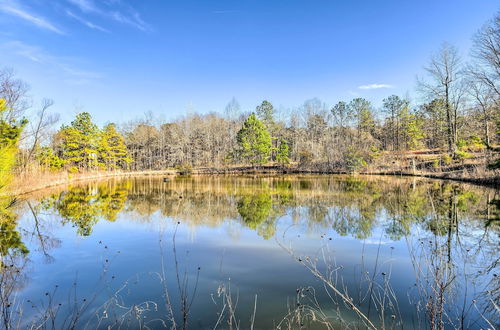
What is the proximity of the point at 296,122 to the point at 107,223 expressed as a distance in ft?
168

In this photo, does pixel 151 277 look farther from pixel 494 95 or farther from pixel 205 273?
pixel 494 95

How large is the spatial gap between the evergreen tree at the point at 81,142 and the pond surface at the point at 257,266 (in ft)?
101

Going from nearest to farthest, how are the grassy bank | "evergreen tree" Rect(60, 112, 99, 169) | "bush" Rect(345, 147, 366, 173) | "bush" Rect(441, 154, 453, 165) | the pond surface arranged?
the pond surface → the grassy bank → "bush" Rect(441, 154, 453, 165) → "bush" Rect(345, 147, 366, 173) → "evergreen tree" Rect(60, 112, 99, 169)

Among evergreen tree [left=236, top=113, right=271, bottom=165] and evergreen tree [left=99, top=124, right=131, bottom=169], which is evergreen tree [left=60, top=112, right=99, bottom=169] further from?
evergreen tree [left=236, top=113, right=271, bottom=165]

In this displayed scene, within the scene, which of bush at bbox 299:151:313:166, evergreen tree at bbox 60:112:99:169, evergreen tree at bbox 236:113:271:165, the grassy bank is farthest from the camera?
evergreen tree at bbox 236:113:271:165

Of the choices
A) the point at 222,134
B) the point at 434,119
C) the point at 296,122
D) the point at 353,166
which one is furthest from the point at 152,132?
the point at 434,119

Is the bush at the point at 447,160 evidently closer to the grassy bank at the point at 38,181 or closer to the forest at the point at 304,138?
the forest at the point at 304,138

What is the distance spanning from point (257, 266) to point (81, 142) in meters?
42.2

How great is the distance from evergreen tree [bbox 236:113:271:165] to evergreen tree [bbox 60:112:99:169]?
68.9 feet

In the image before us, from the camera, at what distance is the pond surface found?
4141 millimetres

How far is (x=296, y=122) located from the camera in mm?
59312

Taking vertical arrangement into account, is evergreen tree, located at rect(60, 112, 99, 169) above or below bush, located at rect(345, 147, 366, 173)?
above

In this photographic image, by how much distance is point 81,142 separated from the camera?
41.2 meters

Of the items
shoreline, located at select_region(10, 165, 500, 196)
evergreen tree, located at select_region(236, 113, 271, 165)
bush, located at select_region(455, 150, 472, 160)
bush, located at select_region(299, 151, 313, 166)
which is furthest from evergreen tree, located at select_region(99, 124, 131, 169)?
bush, located at select_region(455, 150, 472, 160)
